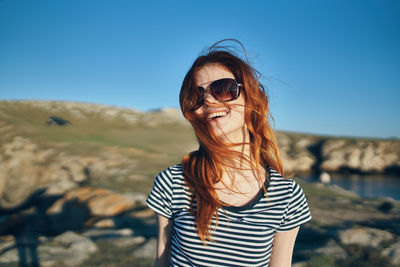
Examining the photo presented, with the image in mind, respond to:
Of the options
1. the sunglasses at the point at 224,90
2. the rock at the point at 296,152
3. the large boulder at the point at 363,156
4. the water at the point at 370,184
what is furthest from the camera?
the rock at the point at 296,152

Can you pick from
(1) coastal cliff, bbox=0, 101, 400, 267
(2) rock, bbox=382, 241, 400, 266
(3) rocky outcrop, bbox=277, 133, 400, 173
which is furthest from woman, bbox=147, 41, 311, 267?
(3) rocky outcrop, bbox=277, 133, 400, 173

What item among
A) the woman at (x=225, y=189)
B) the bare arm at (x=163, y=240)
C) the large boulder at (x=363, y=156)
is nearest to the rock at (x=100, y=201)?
the bare arm at (x=163, y=240)

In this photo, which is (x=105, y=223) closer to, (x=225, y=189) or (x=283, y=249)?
(x=225, y=189)

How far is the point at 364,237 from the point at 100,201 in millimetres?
5110

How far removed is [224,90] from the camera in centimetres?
150

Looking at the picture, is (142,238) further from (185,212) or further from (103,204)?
(185,212)

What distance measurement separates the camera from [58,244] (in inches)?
146

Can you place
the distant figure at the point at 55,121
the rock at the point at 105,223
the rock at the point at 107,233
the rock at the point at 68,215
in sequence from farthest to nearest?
the distant figure at the point at 55,121 < the rock at the point at 68,215 < the rock at the point at 105,223 < the rock at the point at 107,233

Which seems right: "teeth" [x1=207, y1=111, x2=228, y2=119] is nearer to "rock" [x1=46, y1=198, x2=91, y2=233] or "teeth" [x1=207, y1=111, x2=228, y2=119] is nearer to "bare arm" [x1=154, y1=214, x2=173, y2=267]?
"bare arm" [x1=154, y1=214, x2=173, y2=267]

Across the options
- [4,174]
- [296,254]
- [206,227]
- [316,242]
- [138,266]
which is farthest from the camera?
[4,174]

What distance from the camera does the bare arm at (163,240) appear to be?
1.50m

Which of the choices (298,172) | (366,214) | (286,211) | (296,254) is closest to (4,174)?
(296,254)

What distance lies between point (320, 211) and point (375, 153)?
655 inches

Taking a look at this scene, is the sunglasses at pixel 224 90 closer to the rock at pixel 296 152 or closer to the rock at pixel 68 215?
the rock at pixel 68 215
